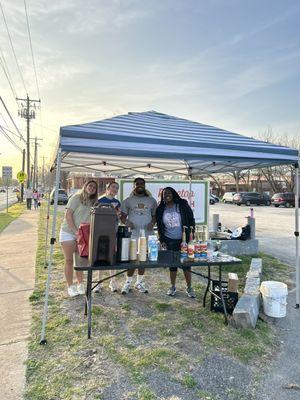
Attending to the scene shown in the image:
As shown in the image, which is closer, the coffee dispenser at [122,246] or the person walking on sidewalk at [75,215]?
the coffee dispenser at [122,246]

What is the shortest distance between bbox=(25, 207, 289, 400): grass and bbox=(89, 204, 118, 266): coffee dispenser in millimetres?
906

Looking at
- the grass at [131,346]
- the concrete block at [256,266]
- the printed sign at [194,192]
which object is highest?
the printed sign at [194,192]

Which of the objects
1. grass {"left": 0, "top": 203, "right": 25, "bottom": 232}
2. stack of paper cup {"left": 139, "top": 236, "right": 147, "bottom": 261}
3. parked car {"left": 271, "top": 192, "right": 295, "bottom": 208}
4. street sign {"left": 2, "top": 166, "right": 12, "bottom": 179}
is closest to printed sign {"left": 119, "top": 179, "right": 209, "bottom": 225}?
stack of paper cup {"left": 139, "top": 236, "right": 147, "bottom": 261}

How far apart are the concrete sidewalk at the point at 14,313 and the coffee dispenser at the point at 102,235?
1.17 metres

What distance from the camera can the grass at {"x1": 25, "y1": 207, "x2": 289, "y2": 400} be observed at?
258cm

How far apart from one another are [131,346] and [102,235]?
123 centimetres

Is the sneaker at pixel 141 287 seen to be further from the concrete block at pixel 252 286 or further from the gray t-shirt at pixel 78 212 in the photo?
the concrete block at pixel 252 286

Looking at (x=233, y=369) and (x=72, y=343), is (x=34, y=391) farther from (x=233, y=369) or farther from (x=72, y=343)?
(x=233, y=369)

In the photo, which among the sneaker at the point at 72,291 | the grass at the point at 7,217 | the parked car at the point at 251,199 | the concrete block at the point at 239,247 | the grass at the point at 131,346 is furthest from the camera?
the parked car at the point at 251,199

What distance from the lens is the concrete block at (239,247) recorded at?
25.1ft

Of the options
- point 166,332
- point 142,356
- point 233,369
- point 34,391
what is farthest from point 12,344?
point 233,369

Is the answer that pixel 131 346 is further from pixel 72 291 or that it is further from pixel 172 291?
pixel 72 291

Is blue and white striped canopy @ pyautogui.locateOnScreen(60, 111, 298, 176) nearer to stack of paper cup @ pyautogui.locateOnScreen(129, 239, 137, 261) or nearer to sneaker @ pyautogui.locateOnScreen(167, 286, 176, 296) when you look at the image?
stack of paper cup @ pyautogui.locateOnScreen(129, 239, 137, 261)

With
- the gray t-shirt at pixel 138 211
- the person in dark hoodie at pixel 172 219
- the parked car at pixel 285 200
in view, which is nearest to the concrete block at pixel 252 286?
the person in dark hoodie at pixel 172 219
